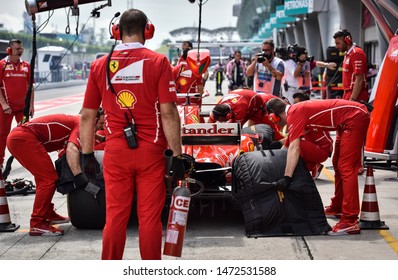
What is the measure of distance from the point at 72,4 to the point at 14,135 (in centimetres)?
136

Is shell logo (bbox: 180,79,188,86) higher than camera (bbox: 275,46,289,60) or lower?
lower

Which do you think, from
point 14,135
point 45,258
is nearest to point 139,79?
point 45,258

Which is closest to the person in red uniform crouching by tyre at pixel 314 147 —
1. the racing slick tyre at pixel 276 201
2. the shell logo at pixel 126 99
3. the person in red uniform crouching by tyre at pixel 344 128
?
the person in red uniform crouching by tyre at pixel 344 128

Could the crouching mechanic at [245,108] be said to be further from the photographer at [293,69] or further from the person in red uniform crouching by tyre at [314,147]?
the photographer at [293,69]

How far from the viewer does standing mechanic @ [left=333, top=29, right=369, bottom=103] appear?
35.0 ft

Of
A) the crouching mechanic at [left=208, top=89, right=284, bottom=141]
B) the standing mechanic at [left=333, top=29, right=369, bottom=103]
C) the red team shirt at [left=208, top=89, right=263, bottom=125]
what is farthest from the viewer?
the standing mechanic at [left=333, top=29, right=369, bottom=103]

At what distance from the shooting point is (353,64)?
35.6 feet

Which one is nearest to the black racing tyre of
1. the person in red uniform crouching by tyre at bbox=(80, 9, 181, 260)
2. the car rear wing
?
the car rear wing

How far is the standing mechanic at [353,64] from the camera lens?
10672 millimetres

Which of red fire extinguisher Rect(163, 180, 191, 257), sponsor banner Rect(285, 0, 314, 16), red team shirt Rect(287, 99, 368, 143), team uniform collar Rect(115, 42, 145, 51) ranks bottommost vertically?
red fire extinguisher Rect(163, 180, 191, 257)

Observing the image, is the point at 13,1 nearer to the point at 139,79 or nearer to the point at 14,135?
the point at 14,135

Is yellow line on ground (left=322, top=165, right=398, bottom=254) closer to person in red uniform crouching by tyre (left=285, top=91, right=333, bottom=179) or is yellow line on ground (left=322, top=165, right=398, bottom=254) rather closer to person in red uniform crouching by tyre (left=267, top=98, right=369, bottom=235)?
person in red uniform crouching by tyre (left=267, top=98, right=369, bottom=235)

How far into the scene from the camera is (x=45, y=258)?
6543 mm

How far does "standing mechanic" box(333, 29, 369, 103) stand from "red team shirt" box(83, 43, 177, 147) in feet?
19.1
